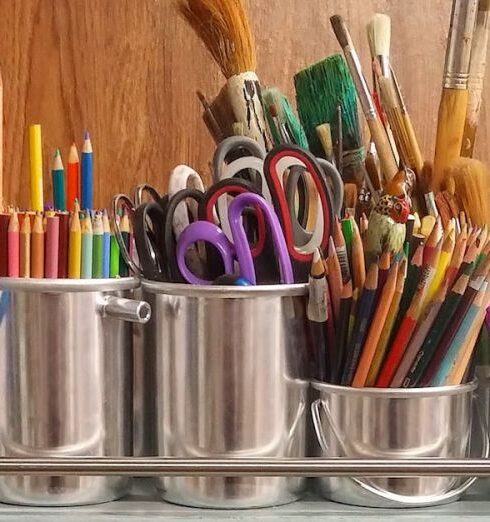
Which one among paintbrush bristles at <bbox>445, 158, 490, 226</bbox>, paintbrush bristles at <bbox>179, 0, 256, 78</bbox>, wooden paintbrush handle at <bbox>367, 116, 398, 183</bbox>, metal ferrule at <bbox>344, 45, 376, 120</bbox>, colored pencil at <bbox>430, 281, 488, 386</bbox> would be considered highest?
paintbrush bristles at <bbox>179, 0, 256, 78</bbox>

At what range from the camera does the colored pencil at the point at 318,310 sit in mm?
467

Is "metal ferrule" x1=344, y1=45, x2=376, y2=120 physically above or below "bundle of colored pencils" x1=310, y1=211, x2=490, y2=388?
above

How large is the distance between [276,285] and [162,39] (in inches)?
10.9


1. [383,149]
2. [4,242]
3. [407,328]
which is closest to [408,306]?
[407,328]

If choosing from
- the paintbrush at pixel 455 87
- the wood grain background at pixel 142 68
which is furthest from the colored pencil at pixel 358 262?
the wood grain background at pixel 142 68

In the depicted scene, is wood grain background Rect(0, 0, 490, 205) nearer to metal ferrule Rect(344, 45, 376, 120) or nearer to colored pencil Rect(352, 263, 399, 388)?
metal ferrule Rect(344, 45, 376, 120)

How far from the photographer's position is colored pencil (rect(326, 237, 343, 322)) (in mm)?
471

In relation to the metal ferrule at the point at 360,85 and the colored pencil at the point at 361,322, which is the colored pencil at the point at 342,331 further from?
the metal ferrule at the point at 360,85

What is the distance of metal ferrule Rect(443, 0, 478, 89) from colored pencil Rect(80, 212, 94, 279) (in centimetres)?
25

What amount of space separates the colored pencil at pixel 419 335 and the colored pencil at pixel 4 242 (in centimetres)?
23

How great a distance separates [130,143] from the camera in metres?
0.66

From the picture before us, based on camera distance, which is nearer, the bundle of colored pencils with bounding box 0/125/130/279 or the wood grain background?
the bundle of colored pencils with bounding box 0/125/130/279

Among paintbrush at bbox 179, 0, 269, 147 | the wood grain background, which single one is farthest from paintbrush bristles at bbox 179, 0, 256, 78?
the wood grain background

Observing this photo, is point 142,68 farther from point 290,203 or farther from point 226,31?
point 290,203
